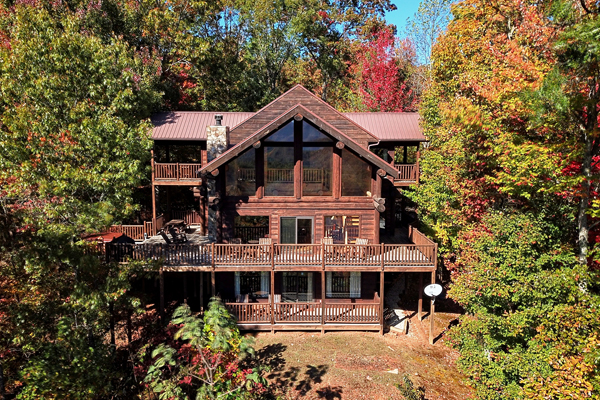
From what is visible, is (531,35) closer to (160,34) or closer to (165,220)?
(165,220)

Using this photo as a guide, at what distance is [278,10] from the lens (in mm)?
35344

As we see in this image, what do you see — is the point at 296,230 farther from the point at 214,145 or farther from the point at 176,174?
the point at 176,174

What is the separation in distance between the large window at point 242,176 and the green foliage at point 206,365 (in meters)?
6.63

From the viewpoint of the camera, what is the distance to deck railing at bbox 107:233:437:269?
53.0 ft

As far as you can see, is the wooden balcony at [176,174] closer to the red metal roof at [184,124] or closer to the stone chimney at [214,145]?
the red metal roof at [184,124]

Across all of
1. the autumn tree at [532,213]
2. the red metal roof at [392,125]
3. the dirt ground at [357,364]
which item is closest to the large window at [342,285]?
the dirt ground at [357,364]

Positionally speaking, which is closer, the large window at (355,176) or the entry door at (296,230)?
the large window at (355,176)

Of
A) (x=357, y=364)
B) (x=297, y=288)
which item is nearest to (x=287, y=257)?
(x=297, y=288)

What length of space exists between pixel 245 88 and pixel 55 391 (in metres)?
29.7

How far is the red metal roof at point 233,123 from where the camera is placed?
71.4 ft

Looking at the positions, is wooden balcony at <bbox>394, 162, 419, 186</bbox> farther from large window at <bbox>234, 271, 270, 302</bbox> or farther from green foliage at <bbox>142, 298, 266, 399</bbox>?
green foliage at <bbox>142, 298, 266, 399</bbox>

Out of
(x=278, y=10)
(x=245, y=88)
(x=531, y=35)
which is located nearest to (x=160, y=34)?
(x=245, y=88)

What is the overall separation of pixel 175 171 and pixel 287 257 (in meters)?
9.69

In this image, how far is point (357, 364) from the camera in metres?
14.4
